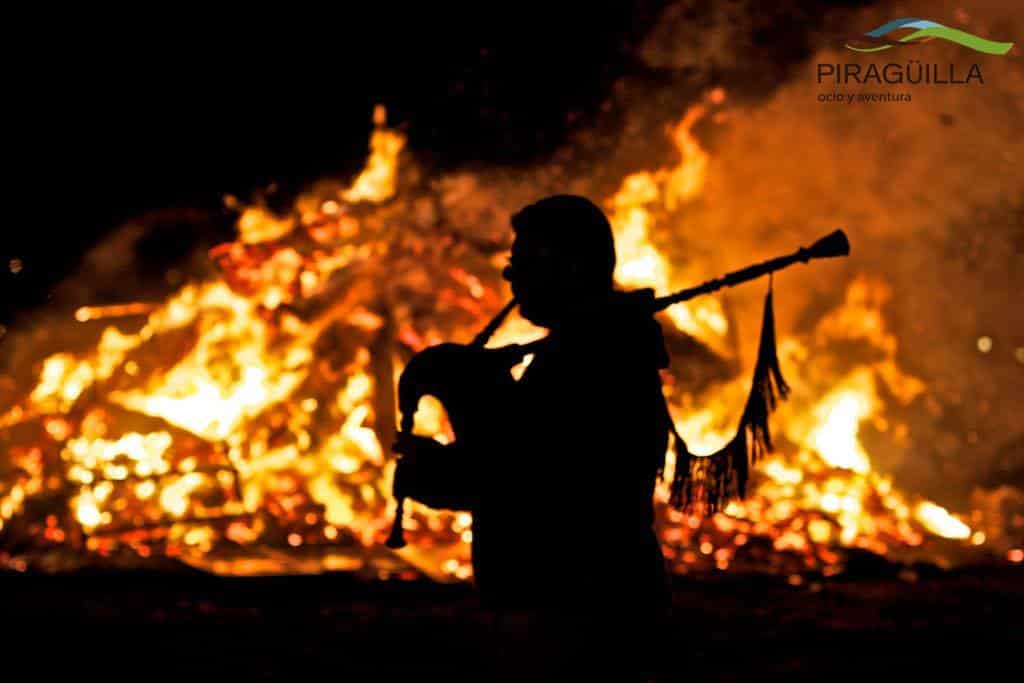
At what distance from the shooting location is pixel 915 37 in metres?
7.80

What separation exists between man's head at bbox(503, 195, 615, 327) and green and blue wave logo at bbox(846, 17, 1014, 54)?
707 cm

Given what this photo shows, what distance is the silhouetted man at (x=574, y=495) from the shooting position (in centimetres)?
191

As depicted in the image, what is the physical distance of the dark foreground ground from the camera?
4426 mm

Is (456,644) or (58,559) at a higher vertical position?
(58,559)

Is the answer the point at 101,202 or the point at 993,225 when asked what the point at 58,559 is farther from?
the point at 993,225

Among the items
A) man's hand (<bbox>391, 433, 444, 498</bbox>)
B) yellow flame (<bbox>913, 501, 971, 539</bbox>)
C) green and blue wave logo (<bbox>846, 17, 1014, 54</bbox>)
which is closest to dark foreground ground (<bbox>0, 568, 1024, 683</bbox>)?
yellow flame (<bbox>913, 501, 971, 539</bbox>)

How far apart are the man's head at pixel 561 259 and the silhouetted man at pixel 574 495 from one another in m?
0.07

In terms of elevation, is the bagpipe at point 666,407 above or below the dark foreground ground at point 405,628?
above

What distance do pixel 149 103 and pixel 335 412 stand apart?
403cm

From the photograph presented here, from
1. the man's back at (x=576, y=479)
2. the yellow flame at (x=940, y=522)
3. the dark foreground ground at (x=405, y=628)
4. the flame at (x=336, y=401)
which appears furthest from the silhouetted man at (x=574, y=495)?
the yellow flame at (x=940, y=522)

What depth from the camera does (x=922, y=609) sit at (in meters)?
5.36

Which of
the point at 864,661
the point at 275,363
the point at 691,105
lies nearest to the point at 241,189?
the point at 275,363

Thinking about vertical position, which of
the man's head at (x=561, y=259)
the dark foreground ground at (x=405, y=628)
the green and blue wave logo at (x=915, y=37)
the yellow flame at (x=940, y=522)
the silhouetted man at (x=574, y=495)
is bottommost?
the dark foreground ground at (x=405, y=628)

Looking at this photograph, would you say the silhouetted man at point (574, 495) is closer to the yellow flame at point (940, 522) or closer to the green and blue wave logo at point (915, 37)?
the yellow flame at point (940, 522)
